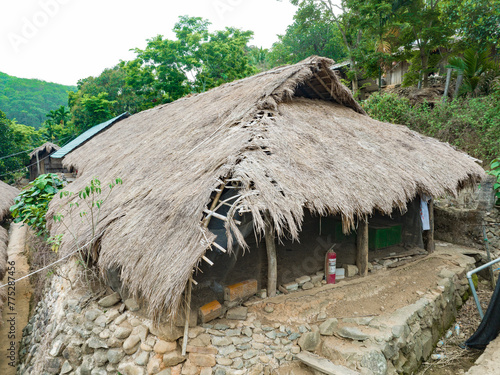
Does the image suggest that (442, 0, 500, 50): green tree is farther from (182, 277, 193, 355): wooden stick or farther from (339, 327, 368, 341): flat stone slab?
(182, 277, 193, 355): wooden stick

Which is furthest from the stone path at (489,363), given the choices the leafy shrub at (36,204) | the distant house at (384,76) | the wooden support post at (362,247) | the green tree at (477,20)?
the distant house at (384,76)

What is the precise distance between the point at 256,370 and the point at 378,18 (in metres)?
13.1

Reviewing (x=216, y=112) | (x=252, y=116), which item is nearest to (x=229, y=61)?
(x=216, y=112)

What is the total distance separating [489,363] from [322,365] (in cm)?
236

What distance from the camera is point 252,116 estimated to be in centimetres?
518

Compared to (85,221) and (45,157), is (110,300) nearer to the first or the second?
(85,221)

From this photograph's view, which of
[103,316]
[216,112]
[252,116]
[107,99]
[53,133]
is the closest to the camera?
[103,316]

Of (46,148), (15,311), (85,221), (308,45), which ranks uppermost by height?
(308,45)

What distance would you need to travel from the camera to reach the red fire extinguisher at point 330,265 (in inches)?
203

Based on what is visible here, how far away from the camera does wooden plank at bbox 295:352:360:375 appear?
3.49 m

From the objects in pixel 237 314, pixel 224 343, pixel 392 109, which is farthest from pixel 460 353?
pixel 392 109

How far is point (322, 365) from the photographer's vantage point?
3.59 meters

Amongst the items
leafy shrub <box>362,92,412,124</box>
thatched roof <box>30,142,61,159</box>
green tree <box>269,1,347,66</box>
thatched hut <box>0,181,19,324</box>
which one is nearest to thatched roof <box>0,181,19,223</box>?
thatched hut <box>0,181,19,324</box>

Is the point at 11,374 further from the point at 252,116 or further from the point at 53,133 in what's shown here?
the point at 53,133
